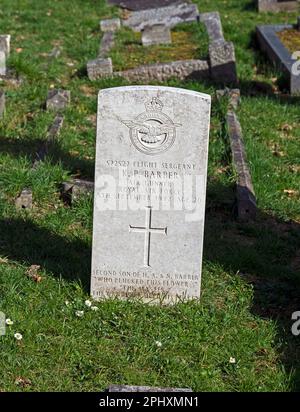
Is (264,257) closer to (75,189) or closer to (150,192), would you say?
(150,192)

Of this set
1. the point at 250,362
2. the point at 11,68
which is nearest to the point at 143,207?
the point at 250,362

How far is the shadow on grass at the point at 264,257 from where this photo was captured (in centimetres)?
557

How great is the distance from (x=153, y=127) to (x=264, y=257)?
170cm

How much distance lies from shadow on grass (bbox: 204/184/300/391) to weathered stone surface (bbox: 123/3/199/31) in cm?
Result: 693

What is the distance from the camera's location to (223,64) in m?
10.9

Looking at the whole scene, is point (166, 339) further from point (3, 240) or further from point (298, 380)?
point (3, 240)

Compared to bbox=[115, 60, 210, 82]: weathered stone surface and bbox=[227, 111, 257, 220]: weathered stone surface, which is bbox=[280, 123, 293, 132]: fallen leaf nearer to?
bbox=[227, 111, 257, 220]: weathered stone surface

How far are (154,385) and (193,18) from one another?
1019cm

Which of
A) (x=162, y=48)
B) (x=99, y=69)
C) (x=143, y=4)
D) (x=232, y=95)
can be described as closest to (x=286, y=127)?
(x=232, y=95)

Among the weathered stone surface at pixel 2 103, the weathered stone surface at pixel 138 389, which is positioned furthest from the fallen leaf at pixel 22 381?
the weathered stone surface at pixel 2 103

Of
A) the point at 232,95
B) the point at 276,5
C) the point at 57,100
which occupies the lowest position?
the point at 57,100

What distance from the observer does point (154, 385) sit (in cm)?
486

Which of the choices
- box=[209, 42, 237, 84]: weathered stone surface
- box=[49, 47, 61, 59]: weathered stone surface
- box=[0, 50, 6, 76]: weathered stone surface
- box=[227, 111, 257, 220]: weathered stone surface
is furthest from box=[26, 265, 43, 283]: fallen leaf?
box=[49, 47, 61, 59]: weathered stone surface

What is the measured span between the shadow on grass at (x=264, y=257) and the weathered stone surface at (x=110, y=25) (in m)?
6.72
